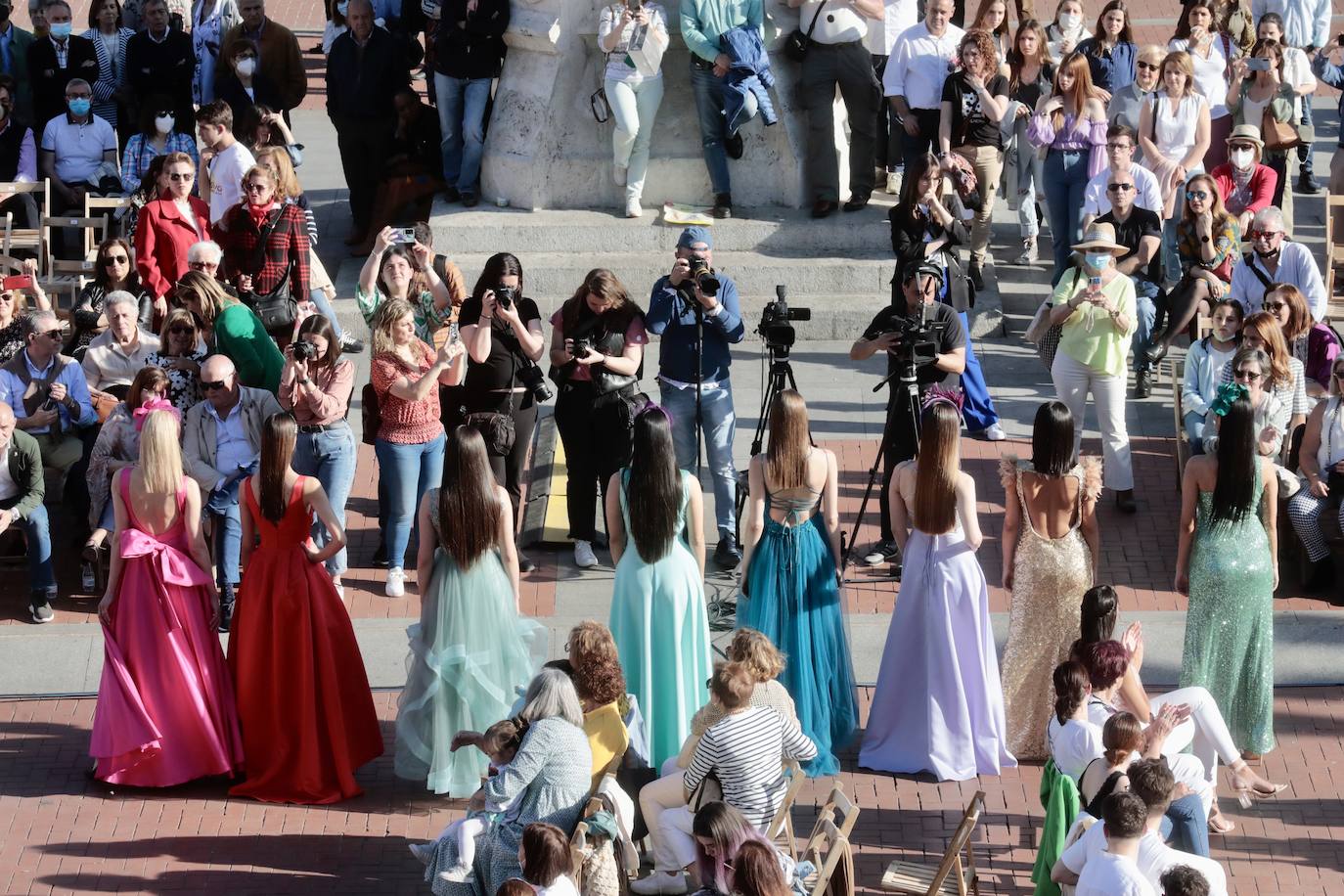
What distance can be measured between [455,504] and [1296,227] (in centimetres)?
965

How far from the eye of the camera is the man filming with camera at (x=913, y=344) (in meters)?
10.5

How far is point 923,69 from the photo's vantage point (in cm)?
1447

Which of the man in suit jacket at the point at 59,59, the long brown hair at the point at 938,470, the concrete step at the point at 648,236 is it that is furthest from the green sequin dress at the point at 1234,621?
the man in suit jacket at the point at 59,59

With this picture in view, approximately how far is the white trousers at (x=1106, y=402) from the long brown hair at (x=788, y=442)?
123 inches

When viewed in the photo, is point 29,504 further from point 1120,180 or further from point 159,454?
point 1120,180

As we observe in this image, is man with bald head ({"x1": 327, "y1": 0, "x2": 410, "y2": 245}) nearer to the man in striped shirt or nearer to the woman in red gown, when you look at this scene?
the woman in red gown

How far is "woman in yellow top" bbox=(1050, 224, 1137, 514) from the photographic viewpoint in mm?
11414

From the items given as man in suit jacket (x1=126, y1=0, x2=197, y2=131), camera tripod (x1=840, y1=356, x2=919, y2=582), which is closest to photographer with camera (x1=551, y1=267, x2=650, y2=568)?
camera tripod (x1=840, y1=356, x2=919, y2=582)

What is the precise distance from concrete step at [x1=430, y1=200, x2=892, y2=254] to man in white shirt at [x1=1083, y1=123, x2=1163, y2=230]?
1.93 m

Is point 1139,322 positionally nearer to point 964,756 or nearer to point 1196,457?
point 1196,457

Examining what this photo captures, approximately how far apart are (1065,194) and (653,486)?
6.40 m

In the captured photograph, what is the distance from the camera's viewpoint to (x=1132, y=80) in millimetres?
14984

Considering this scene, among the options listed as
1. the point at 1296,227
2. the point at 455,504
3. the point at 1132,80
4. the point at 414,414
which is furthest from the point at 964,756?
the point at 1296,227

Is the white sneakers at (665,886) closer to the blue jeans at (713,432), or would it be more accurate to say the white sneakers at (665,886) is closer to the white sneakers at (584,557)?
the blue jeans at (713,432)
